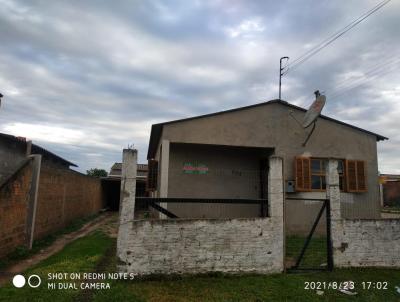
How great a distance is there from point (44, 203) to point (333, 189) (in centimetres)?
826

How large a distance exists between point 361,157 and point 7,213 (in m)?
11.1

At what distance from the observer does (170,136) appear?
931 cm

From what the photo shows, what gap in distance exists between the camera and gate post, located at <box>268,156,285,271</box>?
5.90 meters

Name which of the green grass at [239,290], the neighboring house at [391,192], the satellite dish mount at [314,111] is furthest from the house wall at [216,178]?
the neighboring house at [391,192]

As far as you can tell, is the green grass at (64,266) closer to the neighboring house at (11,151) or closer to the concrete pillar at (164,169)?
the concrete pillar at (164,169)

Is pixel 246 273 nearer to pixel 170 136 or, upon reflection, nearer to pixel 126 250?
pixel 126 250

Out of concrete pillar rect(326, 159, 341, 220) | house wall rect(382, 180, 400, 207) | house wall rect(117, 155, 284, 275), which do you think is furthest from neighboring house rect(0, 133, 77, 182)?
house wall rect(382, 180, 400, 207)

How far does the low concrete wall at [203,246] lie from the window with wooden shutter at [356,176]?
18.5ft

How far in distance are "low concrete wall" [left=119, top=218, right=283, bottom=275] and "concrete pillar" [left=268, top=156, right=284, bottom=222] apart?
0.70 feet

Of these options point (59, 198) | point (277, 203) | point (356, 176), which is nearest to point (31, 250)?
point (59, 198)

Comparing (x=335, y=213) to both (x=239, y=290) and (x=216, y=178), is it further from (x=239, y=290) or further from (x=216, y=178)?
(x=216, y=178)

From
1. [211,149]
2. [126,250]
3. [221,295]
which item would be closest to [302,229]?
[211,149]

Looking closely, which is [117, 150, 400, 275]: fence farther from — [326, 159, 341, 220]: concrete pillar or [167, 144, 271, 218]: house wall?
[167, 144, 271, 218]: house wall

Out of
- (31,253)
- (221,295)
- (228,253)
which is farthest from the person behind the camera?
(31,253)
